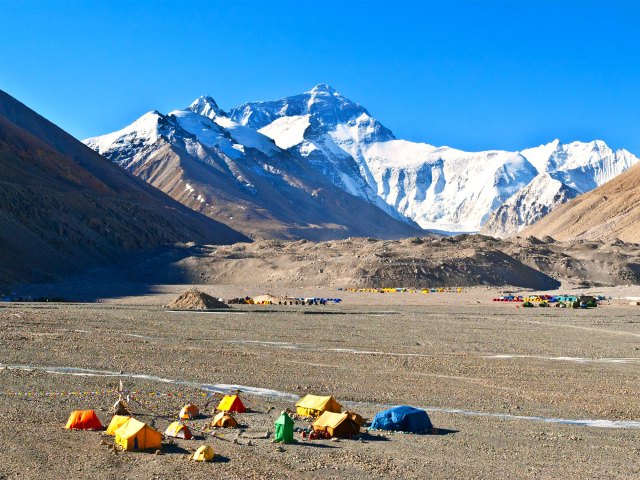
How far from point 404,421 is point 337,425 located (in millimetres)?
1836

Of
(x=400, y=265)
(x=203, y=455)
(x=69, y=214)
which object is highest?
(x=69, y=214)

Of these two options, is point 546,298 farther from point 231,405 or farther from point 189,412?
point 189,412

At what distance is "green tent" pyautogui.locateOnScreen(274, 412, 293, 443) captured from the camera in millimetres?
18469

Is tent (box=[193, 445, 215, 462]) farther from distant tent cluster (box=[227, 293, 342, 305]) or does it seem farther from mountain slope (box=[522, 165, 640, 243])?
mountain slope (box=[522, 165, 640, 243])

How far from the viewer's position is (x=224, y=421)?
65.9ft

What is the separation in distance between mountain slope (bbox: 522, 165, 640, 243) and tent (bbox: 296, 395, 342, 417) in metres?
130

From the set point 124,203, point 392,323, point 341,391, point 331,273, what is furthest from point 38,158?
point 341,391

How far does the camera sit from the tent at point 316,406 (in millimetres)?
20969

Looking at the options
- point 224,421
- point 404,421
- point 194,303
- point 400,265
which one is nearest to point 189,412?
point 224,421

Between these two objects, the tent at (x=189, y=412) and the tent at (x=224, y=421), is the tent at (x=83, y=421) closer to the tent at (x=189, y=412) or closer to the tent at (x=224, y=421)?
the tent at (x=189, y=412)

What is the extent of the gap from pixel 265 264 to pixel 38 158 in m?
51.2

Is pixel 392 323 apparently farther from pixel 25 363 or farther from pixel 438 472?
pixel 438 472

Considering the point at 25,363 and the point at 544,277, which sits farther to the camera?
the point at 544,277

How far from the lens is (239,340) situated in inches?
1586
